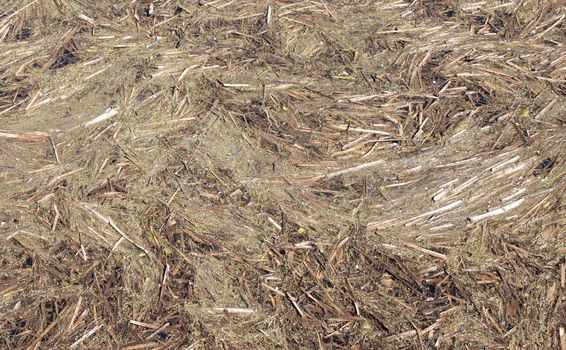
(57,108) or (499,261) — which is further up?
(57,108)

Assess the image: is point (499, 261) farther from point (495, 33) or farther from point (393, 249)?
point (495, 33)

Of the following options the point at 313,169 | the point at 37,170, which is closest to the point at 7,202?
the point at 37,170

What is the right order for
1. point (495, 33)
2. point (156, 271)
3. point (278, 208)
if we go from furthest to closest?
point (495, 33)
point (278, 208)
point (156, 271)

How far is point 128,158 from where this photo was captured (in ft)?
11.7

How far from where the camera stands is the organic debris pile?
9.67ft

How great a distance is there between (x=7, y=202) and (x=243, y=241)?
4.03 feet

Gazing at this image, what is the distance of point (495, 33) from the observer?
4.40 meters

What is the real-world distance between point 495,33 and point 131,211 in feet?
8.63

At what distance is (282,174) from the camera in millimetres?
3480

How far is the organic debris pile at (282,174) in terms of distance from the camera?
9.67ft

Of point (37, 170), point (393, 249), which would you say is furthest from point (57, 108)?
point (393, 249)

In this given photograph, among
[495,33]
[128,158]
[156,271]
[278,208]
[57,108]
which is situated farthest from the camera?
[495,33]

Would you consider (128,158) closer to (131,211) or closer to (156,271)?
(131,211)

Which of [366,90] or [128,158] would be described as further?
[366,90]
